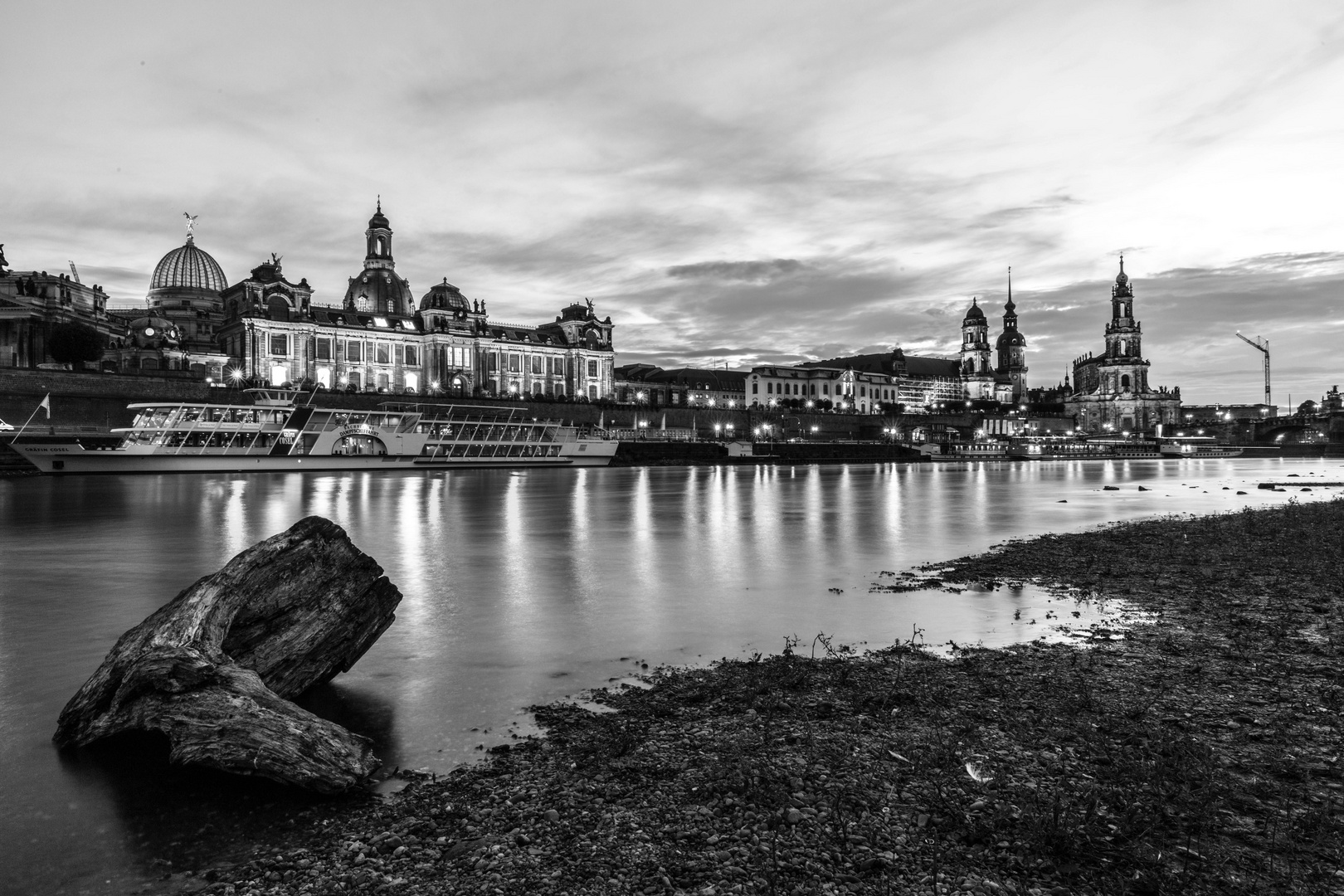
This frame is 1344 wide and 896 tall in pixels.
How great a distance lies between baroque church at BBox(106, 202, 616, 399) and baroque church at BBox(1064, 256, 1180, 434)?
116 metres

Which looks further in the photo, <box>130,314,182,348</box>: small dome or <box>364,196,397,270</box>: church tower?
<box>364,196,397,270</box>: church tower

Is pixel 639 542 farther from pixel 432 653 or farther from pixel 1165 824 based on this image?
pixel 1165 824

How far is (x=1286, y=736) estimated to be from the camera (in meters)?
5.60

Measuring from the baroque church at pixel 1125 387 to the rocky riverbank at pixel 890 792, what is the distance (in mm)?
191902

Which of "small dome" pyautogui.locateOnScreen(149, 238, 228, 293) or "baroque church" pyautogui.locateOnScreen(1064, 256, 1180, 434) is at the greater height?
"small dome" pyautogui.locateOnScreen(149, 238, 228, 293)

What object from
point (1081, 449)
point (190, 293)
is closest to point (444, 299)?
point (190, 293)

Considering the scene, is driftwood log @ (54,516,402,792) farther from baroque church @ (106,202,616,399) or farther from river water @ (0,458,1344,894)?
baroque church @ (106,202,616,399)

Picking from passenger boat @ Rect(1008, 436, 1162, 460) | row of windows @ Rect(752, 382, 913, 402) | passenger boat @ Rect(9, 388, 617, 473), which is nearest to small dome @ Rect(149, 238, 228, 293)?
passenger boat @ Rect(9, 388, 617, 473)

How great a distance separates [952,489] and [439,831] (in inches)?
1613

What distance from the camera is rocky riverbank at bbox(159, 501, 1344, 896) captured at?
398 centimetres

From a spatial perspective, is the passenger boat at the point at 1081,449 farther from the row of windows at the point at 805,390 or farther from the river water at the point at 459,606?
the river water at the point at 459,606

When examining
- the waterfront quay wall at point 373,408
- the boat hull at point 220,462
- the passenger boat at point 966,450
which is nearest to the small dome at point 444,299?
the waterfront quay wall at point 373,408

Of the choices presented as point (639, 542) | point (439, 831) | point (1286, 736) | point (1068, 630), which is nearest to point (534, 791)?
point (439, 831)

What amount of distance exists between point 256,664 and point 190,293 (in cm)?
13962
